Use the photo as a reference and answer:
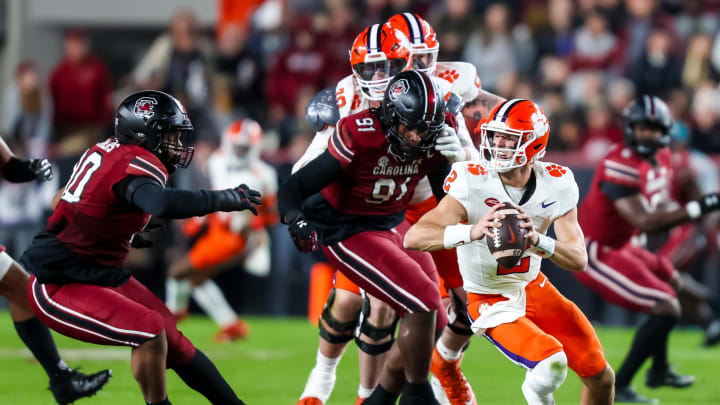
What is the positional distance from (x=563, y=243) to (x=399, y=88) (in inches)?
42.5

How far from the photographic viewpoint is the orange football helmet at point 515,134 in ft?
16.6

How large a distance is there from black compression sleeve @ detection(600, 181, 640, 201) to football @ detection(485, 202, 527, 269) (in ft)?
9.31

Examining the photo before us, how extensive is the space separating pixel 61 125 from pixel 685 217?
8.24m

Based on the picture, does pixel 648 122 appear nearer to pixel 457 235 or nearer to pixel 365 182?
pixel 365 182

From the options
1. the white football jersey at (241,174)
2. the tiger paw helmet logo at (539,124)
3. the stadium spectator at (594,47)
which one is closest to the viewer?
the tiger paw helmet logo at (539,124)

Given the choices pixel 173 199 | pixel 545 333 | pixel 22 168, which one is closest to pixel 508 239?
pixel 545 333

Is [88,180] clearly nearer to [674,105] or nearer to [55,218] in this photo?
[55,218]

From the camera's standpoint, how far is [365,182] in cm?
552

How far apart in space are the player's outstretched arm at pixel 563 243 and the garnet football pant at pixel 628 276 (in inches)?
91.5

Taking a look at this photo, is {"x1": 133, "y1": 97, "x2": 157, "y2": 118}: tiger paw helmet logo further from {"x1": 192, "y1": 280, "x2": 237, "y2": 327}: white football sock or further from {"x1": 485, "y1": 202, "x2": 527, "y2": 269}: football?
{"x1": 192, "y1": 280, "x2": 237, "y2": 327}: white football sock

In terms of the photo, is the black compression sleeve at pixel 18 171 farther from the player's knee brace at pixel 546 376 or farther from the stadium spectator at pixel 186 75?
the stadium spectator at pixel 186 75

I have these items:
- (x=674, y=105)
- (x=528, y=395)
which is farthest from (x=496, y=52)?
(x=528, y=395)

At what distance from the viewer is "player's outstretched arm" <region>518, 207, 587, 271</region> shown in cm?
478

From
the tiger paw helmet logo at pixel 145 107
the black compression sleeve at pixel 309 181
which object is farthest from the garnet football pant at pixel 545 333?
the tiger paw helmet logo at pixel 145 107
